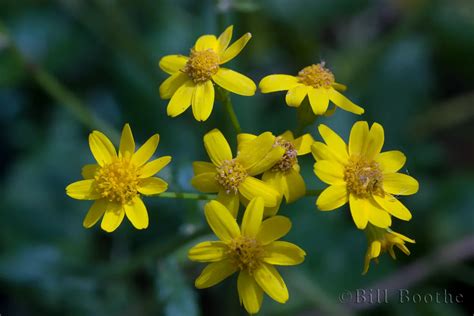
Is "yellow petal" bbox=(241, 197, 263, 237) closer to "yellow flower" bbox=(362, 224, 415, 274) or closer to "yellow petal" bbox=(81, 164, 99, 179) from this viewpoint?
"yellow flower" bbox=(362, 224, 415, 274)

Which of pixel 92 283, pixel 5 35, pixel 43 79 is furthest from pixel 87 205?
pixel 5 35

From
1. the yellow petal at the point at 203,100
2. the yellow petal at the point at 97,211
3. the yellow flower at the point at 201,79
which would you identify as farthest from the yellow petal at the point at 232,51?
the yellow petal at the point at 97,211

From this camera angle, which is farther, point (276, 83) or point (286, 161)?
point (276, 83)

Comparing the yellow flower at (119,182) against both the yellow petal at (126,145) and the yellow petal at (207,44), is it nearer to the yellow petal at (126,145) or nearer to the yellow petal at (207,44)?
the yellow petal at (126,145)

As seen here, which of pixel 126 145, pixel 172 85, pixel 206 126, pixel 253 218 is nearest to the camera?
pixel 253 218

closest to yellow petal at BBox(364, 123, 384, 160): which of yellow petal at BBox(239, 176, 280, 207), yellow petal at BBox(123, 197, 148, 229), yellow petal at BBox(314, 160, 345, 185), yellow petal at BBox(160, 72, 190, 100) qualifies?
yellow petal at BBox(314, 160, 345, 185)

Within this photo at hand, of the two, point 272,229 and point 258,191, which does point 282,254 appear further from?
point 258,191

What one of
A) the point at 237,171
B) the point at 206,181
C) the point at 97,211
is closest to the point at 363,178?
the point at 237,171
